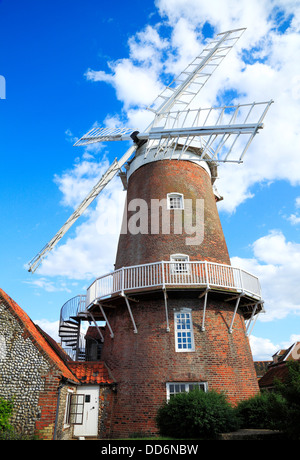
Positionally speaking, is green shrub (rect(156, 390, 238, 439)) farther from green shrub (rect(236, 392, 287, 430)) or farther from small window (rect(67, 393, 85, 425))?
small window (rect(67, 393, 85, 425))

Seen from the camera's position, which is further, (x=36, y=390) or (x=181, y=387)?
(x=181, y=387)

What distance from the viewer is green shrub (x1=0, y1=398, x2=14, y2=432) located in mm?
11055

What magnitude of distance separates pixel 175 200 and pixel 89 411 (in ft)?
35.7

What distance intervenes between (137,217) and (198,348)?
7.41m

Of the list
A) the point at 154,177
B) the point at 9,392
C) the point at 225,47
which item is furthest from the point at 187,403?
the point at 225,47

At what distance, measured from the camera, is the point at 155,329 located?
50.0 feet

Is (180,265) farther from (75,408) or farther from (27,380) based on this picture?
(27,380)

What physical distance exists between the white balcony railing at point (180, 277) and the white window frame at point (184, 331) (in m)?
1.50

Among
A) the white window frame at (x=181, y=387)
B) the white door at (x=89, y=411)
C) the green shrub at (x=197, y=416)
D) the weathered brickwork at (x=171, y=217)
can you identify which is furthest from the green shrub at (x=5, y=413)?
the weathered brickwork at (x=171, y=217)

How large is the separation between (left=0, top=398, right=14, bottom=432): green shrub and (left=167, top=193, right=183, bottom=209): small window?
1121cm

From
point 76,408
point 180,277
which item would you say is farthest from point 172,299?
point 76,408

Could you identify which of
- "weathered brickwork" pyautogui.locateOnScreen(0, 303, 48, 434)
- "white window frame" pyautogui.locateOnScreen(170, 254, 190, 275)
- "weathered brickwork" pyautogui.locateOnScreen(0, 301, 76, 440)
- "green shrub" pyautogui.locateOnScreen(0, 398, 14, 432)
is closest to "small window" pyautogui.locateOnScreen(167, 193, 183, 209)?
"white window frame" pyautogui.locateOnScreen(170, 254, 190, 275)

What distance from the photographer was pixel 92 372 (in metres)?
15.9
